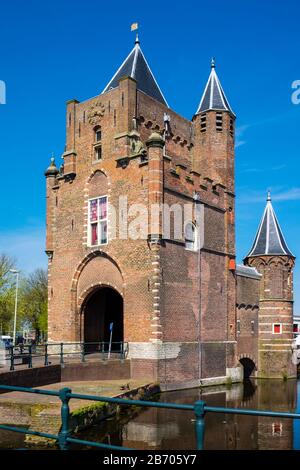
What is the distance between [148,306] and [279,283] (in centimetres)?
1406

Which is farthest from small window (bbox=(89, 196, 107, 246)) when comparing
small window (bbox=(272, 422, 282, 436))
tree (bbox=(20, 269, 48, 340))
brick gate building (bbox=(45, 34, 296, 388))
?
tree (bbox=(20, 269, 48, 340))

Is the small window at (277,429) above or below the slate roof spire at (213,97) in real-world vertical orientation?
below

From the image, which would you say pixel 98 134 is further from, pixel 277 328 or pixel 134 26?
pixel 277 328

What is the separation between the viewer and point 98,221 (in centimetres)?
2573

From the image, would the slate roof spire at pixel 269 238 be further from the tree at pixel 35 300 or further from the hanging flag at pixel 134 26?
the tree at pixel 35 300

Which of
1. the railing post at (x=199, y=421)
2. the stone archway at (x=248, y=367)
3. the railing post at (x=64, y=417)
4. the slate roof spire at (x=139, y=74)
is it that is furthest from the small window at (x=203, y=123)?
the railing post at (x=199, y=421)

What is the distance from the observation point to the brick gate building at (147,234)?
2308 cm

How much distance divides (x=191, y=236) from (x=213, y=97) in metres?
9.91

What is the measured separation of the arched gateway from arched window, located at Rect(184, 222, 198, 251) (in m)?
4.94

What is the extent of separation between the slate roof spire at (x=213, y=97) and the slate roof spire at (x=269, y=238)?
8.83m

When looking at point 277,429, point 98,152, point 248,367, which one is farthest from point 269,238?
point 277,429

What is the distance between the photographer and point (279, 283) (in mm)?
33531

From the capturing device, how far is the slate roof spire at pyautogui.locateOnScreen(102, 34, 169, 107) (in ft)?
91.2
